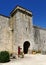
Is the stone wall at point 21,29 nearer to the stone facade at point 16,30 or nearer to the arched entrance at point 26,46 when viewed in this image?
the stone facade at point 16,30

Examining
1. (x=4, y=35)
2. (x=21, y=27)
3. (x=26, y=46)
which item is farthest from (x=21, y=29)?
(x=26, y=46)

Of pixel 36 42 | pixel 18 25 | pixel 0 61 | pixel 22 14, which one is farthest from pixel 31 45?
pixel 0 61

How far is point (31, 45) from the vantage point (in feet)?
71.9

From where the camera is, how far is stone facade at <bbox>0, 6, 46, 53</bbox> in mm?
20422

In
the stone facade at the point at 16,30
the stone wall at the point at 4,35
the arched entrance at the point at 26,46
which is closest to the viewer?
the stone wall at the point at 4,35

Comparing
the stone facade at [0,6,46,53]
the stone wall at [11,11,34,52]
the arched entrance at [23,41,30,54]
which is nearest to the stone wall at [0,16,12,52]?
the stone facade at [0,6,46,53]

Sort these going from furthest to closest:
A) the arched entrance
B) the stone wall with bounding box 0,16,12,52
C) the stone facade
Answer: the arched entrance < the stone facade < the stone wall with bounding box 0,16,12,52

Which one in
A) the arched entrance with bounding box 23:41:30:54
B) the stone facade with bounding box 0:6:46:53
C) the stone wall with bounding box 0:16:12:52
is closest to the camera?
the stone wall with bounding box 0:16:12:52

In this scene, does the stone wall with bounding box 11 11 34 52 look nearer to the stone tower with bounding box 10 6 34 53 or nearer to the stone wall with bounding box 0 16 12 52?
the stone tower with bounding box 10 6 34 53

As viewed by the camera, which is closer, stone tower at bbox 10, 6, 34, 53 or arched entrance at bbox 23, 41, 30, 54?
stone tower at bbox 10, 6, 34, 53

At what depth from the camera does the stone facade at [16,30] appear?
20.4m

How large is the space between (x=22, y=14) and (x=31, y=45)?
543cm

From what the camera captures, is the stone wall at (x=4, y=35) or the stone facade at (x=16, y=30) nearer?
the stone wall at (x=4, y=35)

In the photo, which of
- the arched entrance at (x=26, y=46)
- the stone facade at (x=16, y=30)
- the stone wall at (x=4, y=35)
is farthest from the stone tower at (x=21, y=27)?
the stone wall at (x=4, y=35)
